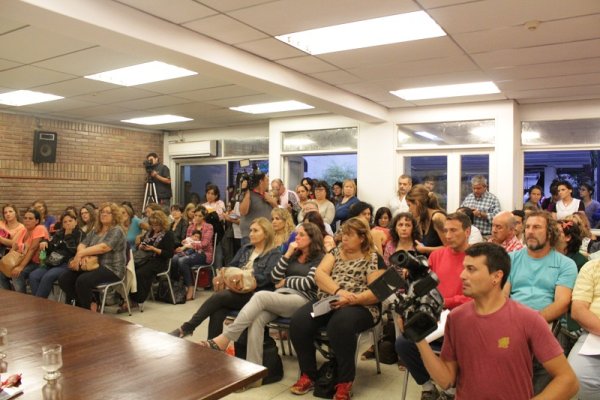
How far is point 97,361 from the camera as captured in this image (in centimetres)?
196

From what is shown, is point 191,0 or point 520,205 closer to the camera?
point 191,0

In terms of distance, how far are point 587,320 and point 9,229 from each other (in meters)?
6.05

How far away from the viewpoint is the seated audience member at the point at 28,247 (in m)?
5.59

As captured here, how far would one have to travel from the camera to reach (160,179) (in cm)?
905

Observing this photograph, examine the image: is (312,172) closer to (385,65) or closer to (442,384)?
(385,65)

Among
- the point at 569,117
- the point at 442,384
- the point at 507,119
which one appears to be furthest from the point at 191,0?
the point at 569,117

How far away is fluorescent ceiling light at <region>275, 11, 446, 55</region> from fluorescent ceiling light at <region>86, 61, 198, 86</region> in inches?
61.6

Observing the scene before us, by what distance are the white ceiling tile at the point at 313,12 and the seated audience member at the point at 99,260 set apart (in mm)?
2552

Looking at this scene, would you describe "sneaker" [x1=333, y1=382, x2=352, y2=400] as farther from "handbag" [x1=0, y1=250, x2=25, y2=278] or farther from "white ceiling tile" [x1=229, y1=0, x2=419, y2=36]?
"handbag" [x1=0, y1=250, x2=25, y2=278]

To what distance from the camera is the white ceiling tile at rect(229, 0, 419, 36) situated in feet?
10.8

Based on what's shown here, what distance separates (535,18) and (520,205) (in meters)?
3.93

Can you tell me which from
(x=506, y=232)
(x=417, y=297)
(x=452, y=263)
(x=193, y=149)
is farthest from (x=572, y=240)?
(x=193, y=149)

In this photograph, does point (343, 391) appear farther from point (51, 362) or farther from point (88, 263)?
point (88, 263)

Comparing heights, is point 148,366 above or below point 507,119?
below
